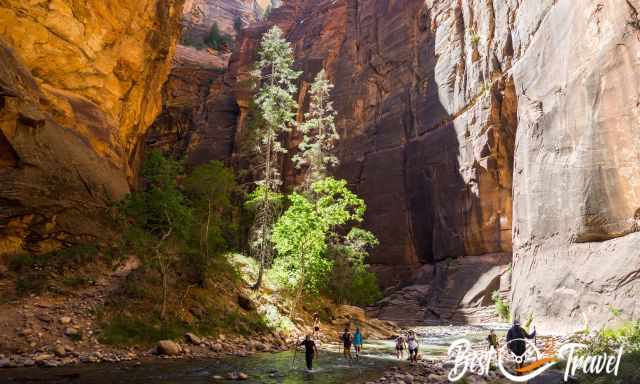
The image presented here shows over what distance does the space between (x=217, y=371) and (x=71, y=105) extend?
20.1m

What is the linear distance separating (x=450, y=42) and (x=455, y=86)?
589cm

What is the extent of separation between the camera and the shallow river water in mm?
12492

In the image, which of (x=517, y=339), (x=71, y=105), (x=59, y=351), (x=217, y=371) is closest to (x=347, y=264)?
(x=71, y=105)

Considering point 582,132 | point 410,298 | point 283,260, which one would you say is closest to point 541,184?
point 582,132

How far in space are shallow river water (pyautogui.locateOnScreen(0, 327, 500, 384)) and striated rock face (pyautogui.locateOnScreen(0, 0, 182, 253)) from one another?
341 inches

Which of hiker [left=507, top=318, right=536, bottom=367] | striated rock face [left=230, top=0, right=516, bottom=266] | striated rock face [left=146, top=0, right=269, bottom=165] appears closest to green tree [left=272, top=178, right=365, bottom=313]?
hiker [left=507, top=318, right=536, bottom=367]

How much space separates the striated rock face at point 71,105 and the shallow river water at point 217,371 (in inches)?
341

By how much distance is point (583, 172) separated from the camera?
2067 cm

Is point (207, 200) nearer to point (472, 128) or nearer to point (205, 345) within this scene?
point (205, 345)

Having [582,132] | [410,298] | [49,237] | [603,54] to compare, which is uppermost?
[603,54]

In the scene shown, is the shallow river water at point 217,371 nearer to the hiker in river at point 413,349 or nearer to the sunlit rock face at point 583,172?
the hiker in river at point 413,349

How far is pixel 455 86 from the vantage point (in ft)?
159

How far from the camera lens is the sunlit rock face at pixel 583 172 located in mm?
18656

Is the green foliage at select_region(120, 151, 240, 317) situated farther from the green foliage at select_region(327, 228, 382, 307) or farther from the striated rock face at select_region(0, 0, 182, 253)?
the green foliage at select_region(327, 228, 382, 307)
